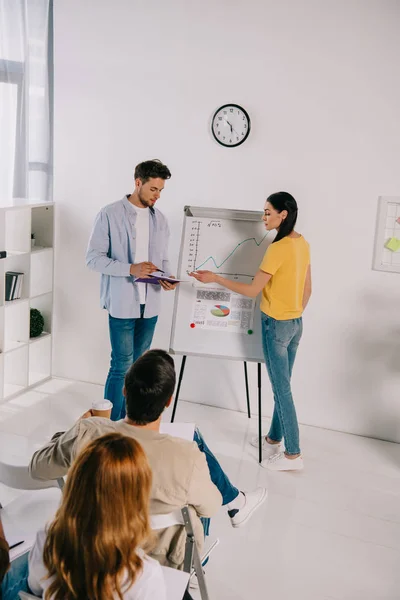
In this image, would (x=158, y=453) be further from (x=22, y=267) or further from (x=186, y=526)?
(x=22, y=267)

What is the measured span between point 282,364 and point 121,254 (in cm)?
110

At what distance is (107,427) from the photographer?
6.66ft

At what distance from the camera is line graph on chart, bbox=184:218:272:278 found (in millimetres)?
4039

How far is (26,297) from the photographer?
4.65m

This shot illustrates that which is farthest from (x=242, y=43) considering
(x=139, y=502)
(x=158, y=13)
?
(x=139, y=502)

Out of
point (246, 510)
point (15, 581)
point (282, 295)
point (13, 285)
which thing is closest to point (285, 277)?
point (282, 295)

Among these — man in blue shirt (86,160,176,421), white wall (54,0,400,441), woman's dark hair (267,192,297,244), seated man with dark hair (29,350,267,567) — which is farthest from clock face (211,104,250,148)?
seated man with dark hair (29,350,267,567)

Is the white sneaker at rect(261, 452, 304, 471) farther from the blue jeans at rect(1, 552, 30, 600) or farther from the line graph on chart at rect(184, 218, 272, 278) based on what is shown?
the blue jeans at rect(1, 552, 30, 600)

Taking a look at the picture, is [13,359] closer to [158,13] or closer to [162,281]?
[162,281]

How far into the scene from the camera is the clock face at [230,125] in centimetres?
428

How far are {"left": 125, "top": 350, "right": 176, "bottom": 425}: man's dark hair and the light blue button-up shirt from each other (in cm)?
172

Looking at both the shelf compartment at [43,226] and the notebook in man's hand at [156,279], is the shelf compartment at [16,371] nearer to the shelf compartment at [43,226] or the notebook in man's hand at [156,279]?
the shelf compartment at [43,226]

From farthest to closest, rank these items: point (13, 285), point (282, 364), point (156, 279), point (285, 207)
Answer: point (13, 285), point (156, 279), point (282, 364), point (285, 207)

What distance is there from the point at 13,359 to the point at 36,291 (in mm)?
503
